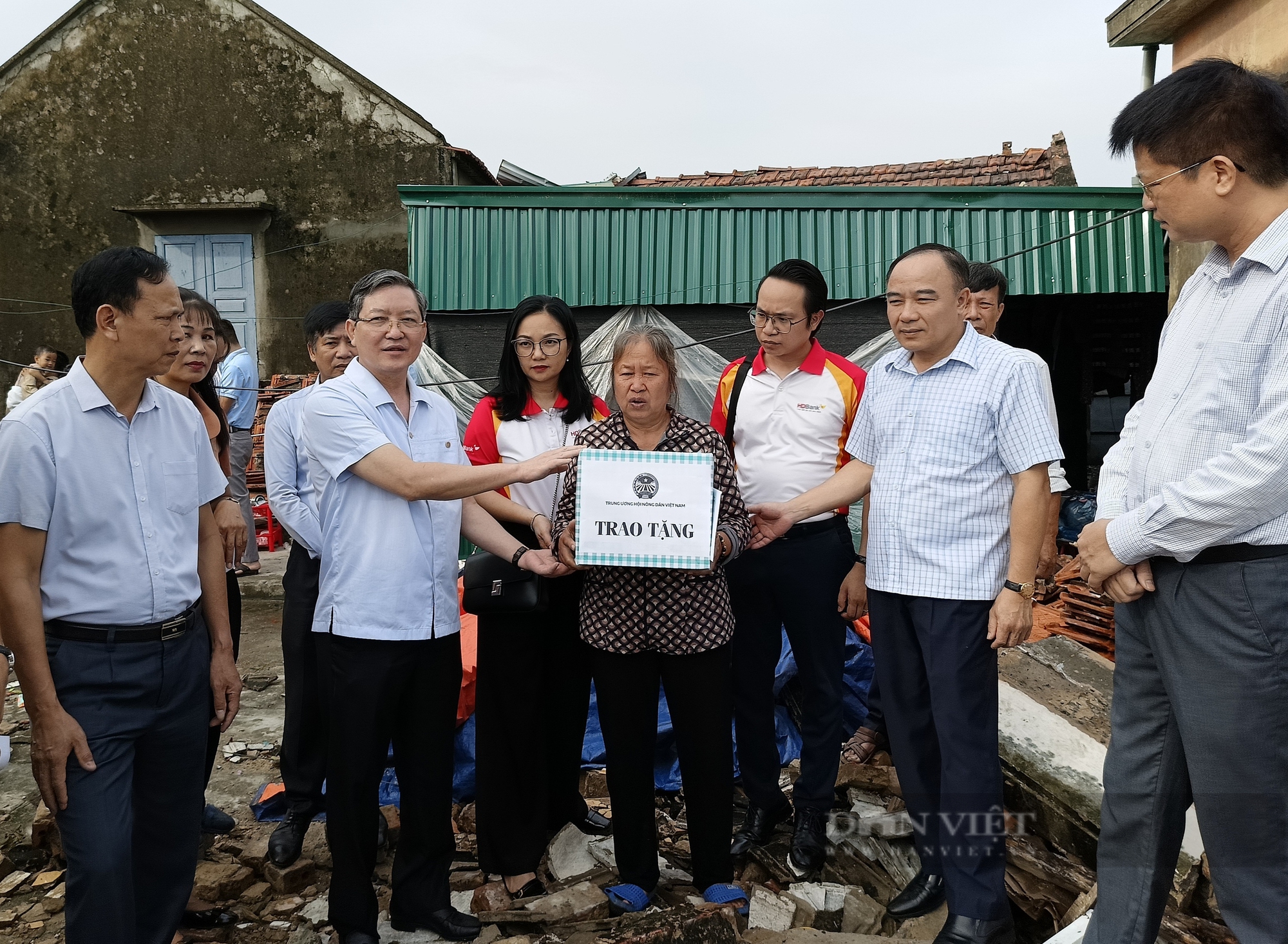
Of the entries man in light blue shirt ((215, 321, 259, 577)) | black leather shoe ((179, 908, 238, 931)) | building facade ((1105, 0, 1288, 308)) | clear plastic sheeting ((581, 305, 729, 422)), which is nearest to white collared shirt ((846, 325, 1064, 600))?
black leather shoe ((179, 908, 238, 931))

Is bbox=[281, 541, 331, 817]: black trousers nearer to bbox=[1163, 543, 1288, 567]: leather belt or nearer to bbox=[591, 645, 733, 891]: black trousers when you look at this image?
bbox=[591, 645, 733, 891]: black trousers

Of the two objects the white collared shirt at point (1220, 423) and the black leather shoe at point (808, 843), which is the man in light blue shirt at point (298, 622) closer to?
the black leather shoe at point (808, 843)

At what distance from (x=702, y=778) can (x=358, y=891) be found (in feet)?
3.89

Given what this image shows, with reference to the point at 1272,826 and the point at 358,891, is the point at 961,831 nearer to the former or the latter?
the point at 1272,826

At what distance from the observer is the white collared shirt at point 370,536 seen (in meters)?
2.89

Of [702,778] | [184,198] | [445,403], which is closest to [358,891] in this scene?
[702,778]

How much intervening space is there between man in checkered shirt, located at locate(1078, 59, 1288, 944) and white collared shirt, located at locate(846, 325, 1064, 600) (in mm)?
701

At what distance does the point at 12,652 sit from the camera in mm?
2256

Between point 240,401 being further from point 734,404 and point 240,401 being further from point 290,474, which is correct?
point 734,404

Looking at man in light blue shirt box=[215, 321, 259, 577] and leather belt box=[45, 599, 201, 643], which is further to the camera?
man in light blue shirt box=[215, 321, 259, 577]

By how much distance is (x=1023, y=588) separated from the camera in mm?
2865

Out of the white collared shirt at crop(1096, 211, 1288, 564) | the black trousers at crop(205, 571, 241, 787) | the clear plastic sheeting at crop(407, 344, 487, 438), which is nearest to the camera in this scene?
the white collared shirt at crop(1096, 211, 1288, 564)

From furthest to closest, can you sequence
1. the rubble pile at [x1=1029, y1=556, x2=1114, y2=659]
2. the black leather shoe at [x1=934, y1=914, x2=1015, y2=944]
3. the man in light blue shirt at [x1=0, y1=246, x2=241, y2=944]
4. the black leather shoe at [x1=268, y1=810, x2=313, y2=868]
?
the rubble pile at [x1=1029, y1=556, x2=1114, y2=659]
the black leather shoe at [x1=268, y1=810, x2=313, y2=868]
the black leather shoe at [x1=934, y1=914, x2=1015, y2=944]
the man in light blue shirt at [x1=0, y1=246, x2=241, y2=944]

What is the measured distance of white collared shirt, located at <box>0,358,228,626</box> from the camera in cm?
230
